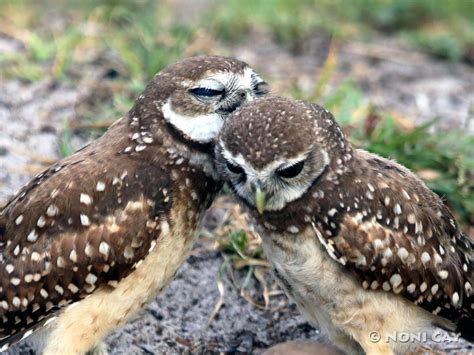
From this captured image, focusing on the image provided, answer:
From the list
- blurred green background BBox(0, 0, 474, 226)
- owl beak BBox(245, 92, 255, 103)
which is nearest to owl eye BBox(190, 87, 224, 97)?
owl beak BBox(245, 92, 255, 103)

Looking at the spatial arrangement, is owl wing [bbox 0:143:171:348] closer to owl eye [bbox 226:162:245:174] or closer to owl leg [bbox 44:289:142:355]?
owl leg [bbox 44:289:142:355]

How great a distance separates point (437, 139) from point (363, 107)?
2.63 ft

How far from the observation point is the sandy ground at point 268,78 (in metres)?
4.98

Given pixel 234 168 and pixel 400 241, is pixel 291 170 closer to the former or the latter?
pixel 234 168

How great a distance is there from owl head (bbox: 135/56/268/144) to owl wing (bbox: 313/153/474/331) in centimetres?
77

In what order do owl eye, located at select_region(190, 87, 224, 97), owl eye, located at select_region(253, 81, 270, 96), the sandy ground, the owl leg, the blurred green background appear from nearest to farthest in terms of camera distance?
1. the owl leg
2. owl eye, located at select_region(190, 87, 224, 97)
3. owl eye, located at select_region(253, 81, 270, 96)
4. the sandy ground
5. the blurred green background

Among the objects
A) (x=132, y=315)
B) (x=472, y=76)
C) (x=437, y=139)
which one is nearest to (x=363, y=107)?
(x=437, y=139)

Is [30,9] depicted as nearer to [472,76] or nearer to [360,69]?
[360,69]

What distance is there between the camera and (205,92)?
14.9ft

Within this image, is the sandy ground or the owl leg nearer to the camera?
the owl leg

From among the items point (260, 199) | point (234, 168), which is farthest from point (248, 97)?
point (260, 199)

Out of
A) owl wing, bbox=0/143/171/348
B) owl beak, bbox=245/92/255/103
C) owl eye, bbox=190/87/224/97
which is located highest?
owl eye, bbox=190/87/224/97

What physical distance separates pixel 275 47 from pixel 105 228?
15.5 ft

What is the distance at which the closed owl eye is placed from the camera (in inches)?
163
